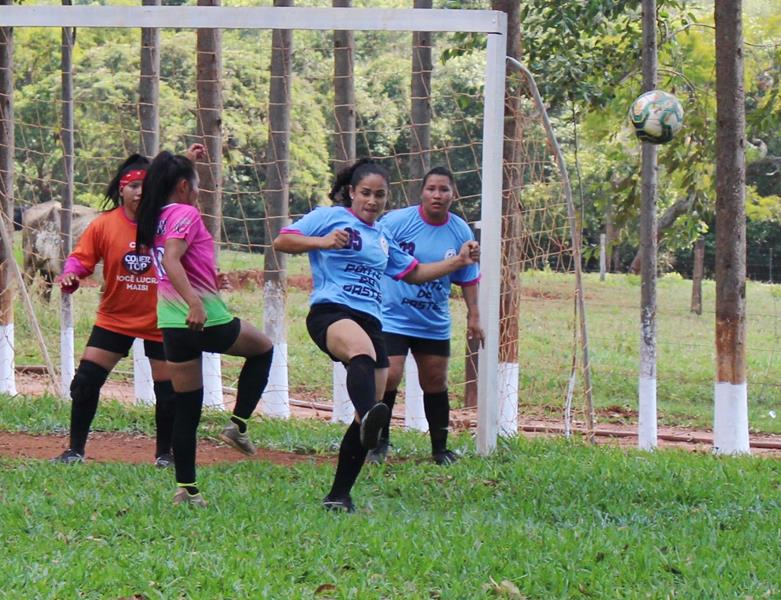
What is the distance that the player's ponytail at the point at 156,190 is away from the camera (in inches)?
253

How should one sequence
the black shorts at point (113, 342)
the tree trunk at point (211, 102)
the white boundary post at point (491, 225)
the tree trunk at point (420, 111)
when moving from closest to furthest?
1. the black shorts at point (113, 342)
2. the white boundary post at point (491, 225)
3. the tree trunk at point (420, 111)
4. the tree trunk at point (211, 102)

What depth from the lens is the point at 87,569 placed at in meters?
5.15

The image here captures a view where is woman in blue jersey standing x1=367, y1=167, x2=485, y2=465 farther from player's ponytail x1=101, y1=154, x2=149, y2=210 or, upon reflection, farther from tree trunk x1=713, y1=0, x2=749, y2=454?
tree trunk x1=713, y1=0, x2=749, y2=454

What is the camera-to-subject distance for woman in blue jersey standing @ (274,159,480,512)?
6.34 metres

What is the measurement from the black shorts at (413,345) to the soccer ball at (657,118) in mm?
2757

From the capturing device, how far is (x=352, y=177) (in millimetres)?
6953

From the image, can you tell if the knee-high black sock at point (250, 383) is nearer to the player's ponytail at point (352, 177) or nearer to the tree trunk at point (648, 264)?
the player's ponytail at point (352, 177)

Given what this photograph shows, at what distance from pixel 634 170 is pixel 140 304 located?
32.7 ft

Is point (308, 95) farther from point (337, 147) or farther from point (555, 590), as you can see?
point (555, 590)

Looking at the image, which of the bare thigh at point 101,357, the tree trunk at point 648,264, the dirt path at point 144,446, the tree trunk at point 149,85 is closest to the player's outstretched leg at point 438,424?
the dirt path at point 144,446

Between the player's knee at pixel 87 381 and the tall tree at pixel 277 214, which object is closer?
the player's knee at pixel 87 381

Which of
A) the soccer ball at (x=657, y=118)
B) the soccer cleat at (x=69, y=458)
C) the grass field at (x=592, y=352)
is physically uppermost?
the soccer ball at (x=657, y=118)

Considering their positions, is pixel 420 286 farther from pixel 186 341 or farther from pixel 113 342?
pixel 186 341

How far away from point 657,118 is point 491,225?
2.23 metres
